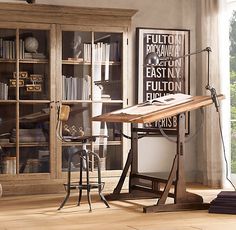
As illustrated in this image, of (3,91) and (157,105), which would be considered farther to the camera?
(3,91)

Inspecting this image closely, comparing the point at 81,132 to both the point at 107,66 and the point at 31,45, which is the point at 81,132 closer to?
the point at 107,66

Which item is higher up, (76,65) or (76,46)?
(76,46)

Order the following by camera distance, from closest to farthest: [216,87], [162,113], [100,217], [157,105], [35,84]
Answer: [100,217], [162,113], [157,105], [35,84], [216,87]

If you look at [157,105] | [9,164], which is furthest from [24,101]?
[157,105]

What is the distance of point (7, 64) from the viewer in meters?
6.23

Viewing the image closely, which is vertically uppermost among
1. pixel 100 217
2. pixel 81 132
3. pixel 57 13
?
pixel 57 13

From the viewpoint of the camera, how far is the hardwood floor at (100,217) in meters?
4.39

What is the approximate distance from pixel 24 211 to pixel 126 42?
2.47 meters

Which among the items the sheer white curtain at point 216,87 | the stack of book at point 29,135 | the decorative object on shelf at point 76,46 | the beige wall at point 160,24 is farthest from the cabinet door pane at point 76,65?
the sheer white curtain at point 216,87

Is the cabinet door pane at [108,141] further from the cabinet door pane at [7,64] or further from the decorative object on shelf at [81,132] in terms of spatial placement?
the cabinet door pane at [7,64]

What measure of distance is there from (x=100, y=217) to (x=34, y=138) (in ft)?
5.77

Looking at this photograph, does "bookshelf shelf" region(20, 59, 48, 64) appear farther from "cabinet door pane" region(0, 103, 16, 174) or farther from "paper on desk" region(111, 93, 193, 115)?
"paper on desk" region(111, 93, 193, 115)

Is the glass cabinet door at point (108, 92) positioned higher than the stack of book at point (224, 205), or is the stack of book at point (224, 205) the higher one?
the glass cabinet door at point (108, 92)

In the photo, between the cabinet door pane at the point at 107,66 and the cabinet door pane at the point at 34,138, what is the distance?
645mm
